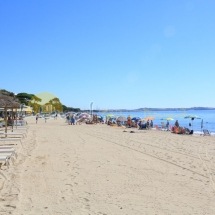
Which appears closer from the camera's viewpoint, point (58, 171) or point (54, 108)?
point (58, 171)

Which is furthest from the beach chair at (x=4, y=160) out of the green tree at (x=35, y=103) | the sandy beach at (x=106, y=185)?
the green tree at (x=35, y=103)

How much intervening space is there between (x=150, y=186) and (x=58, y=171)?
2561mm

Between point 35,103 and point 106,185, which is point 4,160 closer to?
point 106,185

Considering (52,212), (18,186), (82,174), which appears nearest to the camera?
(52,212)

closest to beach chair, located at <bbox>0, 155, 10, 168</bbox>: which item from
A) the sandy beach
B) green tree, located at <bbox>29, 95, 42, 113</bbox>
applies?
the sandy beach

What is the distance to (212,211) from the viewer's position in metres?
6.02

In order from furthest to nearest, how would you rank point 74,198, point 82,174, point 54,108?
point 54,108 → point 82,174 → point 74,198

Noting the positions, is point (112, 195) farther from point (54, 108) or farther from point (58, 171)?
point (54, 108)

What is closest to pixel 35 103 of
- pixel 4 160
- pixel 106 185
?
pixel 4 160

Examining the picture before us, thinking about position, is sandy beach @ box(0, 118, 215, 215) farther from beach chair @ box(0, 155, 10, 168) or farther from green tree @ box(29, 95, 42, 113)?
green tree @ box(29, 95, 42, 113)

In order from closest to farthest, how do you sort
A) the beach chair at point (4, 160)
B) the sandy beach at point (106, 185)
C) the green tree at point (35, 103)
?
the sandy beach at point (106, 185)
the beach chair at point (4, 160)
the green tree at point (35, 103)

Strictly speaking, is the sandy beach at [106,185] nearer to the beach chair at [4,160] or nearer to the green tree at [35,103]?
the beach chair at [4,160]

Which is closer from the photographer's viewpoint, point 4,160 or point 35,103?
point 4,160

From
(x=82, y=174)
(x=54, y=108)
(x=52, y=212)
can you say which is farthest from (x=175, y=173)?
(x=54, y=108)
